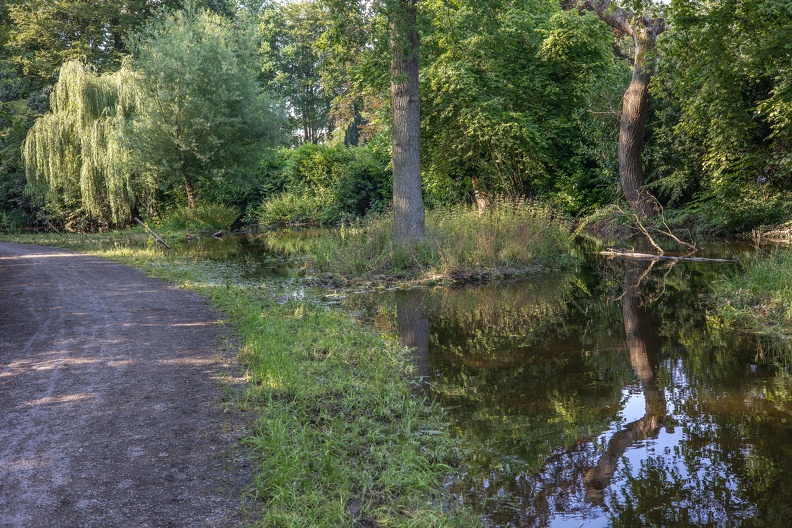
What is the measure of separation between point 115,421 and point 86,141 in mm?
23463

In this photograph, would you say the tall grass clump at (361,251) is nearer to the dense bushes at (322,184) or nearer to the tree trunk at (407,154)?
the tree trunk at (407,154)

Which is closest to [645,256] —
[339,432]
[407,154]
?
[407,154]

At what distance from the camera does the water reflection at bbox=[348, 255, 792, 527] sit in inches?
144

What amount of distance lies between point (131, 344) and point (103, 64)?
109ft

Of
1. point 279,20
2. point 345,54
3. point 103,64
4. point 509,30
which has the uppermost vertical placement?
point 279,20

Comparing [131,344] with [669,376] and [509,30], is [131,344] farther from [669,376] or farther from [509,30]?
[509,30]

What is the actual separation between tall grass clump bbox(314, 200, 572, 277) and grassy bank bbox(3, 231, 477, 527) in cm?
484

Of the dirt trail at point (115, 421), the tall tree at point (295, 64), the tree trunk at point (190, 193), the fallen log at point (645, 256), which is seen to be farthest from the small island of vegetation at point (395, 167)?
the tall tree at point (295, 64)

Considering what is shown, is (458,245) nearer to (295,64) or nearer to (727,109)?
(727,109)

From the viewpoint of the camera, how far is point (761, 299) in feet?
28.0

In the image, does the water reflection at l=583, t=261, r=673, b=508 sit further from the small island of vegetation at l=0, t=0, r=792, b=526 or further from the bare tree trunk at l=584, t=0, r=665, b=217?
the bare tree trunk at l=584, t=0, r=665, b=217

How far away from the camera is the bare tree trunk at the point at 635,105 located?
1794 cm

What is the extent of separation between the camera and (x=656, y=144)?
21656 mm

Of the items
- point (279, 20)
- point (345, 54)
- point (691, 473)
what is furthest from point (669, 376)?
point (279, 20)
